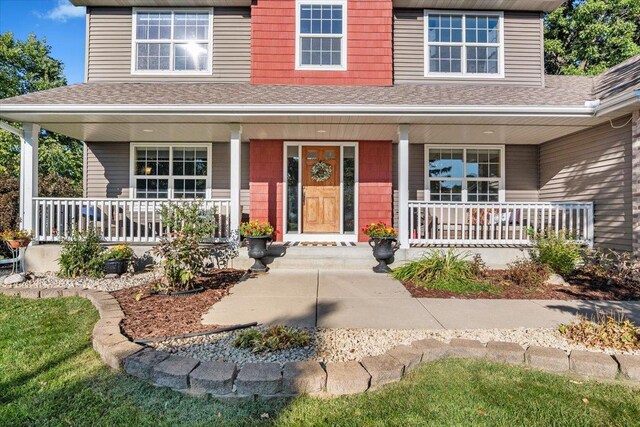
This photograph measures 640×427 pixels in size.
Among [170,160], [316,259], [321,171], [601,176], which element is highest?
[170,160]

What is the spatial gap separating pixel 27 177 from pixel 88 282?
108 inches

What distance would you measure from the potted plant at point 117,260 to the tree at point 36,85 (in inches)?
502

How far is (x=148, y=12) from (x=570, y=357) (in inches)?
404

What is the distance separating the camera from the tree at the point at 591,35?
1454 centimetres

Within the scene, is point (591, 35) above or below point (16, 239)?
above

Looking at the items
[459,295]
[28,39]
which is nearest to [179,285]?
[459,295]

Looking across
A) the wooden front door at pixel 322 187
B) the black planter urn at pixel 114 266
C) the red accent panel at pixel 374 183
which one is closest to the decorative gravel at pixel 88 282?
the black planter urn at pixel 114 266

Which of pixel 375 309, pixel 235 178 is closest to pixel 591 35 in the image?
pixel 235 178

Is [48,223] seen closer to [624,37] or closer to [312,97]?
[312,97]

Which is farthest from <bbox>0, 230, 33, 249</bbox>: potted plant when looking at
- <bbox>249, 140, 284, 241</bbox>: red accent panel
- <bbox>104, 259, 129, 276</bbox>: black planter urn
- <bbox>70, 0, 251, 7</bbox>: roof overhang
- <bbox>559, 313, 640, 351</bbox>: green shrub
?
<bbox>559, 313, 640, 351</bbox>: green shrub

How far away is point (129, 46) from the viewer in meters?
8.49

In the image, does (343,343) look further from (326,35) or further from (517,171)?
(517,171)

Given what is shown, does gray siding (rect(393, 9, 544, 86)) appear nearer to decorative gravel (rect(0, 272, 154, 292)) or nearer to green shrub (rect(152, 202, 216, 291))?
green shrub (rect(152, 202, 216, 291))

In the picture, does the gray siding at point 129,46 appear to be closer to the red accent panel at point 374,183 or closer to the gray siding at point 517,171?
the red accent panel at point 374,183
